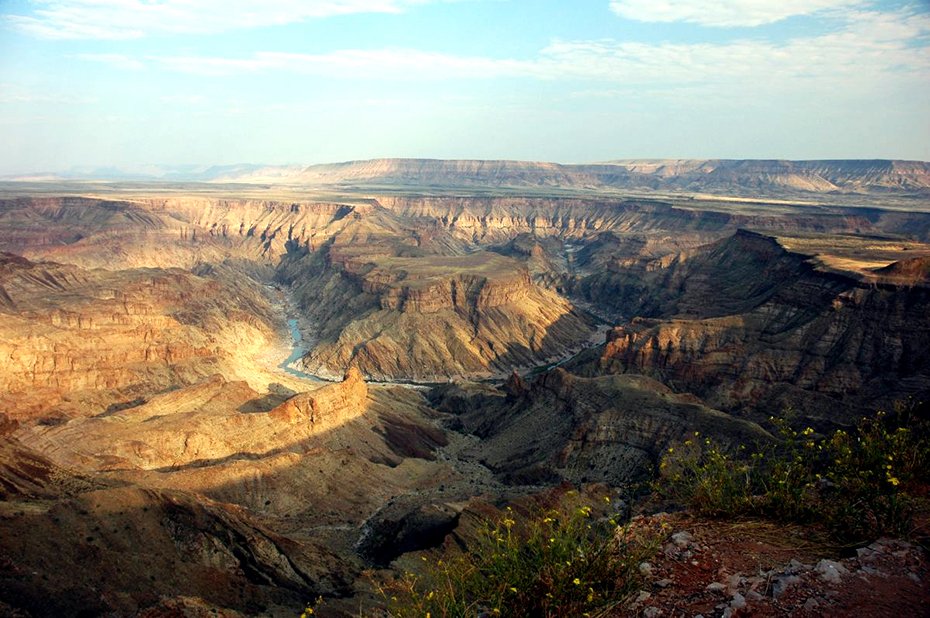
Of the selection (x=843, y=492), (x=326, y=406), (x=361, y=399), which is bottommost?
(x=361, y=399)

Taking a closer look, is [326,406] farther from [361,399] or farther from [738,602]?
[738,602]

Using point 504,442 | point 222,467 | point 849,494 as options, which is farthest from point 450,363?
point 849,494

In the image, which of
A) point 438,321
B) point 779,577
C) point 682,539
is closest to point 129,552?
point 682,539

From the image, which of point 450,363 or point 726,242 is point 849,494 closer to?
point 450,363

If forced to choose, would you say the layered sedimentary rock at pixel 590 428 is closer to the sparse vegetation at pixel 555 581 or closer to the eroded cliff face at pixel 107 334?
the eroded cliff face at pixel 107 334

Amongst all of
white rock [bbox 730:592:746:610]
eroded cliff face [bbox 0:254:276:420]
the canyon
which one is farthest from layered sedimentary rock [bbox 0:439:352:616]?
eroded cliff face [bbox 0:254:276:420]

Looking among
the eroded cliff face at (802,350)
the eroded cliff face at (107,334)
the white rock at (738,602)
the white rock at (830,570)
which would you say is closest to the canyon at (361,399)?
the eroded cliff face at (802,350)

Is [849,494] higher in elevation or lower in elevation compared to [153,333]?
higher

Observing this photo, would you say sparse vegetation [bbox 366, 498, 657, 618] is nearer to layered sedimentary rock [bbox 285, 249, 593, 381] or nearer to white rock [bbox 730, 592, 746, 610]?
white rock [bbox 730, 592, 746, 610]
